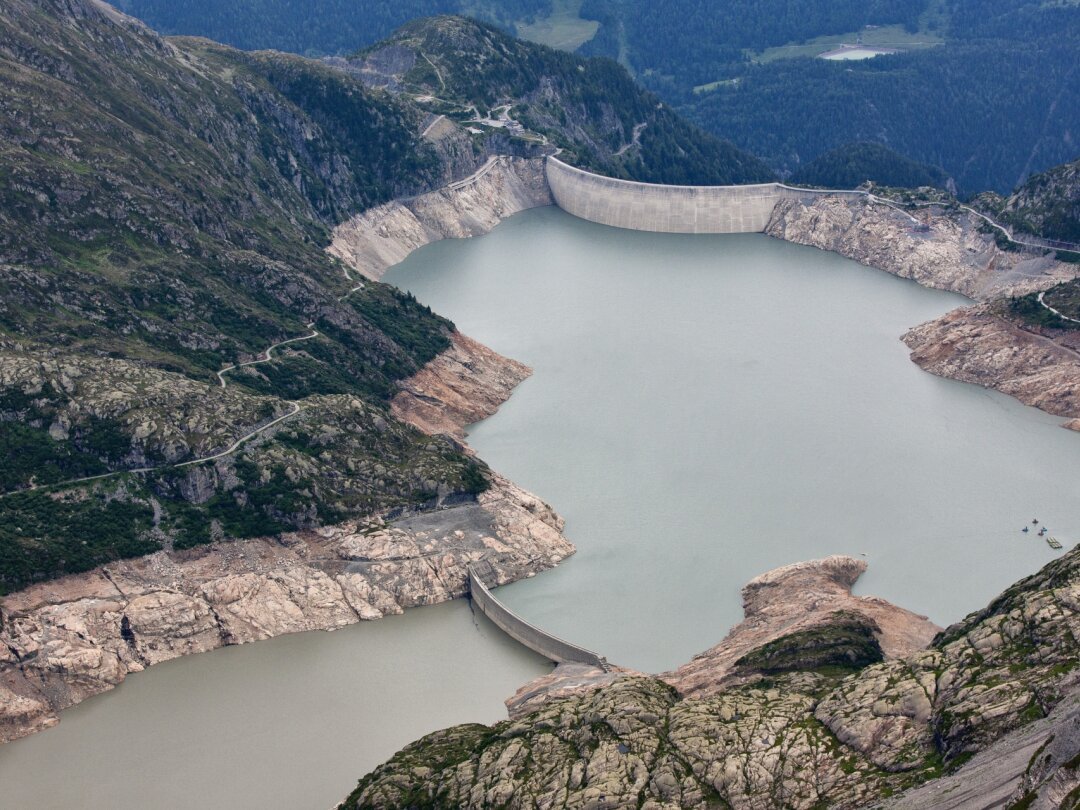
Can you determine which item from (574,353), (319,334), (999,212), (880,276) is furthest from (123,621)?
(999,212)

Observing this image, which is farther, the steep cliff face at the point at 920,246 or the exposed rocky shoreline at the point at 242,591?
the steep cliff face at the point at 920,246

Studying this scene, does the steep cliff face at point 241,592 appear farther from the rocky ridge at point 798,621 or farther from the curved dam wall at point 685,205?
the curved dam wall at point 685,205

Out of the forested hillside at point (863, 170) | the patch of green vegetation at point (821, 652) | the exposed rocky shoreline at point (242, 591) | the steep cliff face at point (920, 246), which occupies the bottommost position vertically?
the patch of green vegetation at point (821, 652)

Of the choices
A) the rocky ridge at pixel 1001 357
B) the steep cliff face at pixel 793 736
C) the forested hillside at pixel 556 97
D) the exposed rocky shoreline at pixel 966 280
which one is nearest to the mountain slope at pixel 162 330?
the steep cliff face at pixel 793 736

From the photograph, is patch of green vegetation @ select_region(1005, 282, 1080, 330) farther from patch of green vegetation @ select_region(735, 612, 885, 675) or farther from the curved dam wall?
patch of green vegetation @ select_region(735, 612, 885, 675)

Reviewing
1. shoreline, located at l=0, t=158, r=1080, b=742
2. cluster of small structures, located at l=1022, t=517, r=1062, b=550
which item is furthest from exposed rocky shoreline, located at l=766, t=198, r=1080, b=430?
cluster of small structures, located at l=1022, t=517, r=1062, b=550

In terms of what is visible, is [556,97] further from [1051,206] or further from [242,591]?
[242,591]

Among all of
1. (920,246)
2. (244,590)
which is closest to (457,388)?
(244,590)
